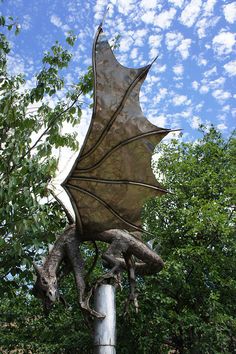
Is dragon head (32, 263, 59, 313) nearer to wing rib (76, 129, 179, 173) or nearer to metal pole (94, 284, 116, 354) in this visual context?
metal pole (94, 284, 116, 354)

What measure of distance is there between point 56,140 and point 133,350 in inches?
238

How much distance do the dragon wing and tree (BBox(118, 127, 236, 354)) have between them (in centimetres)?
380

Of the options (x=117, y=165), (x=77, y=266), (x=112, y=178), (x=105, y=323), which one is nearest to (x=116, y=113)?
(x=117, y=165)

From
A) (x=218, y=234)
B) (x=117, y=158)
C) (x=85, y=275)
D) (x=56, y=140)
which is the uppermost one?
(x=218, y=234)

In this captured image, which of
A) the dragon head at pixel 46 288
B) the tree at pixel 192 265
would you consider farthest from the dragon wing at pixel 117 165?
the tree at pixel 192 265

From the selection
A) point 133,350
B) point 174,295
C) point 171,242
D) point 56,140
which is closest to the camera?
point 56,140

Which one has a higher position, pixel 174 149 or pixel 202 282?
pixel 174 149

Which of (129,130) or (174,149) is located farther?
(174,149)

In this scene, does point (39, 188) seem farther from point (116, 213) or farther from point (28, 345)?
point (28, 345)

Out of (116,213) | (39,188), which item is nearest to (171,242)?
(116,213)

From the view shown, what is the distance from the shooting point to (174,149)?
41.8 feet

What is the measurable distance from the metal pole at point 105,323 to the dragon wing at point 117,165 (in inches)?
30.3

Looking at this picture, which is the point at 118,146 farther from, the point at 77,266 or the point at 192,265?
the point at 192,265

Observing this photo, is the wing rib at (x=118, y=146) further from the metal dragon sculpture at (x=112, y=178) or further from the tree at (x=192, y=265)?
the tree at (x=192, y=265)
